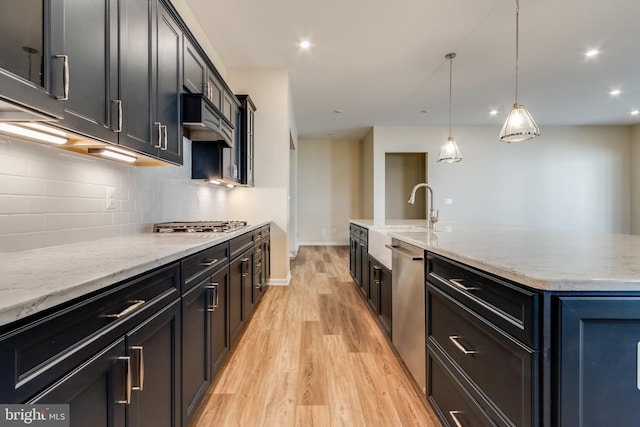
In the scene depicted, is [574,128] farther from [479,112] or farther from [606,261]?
[606,261]

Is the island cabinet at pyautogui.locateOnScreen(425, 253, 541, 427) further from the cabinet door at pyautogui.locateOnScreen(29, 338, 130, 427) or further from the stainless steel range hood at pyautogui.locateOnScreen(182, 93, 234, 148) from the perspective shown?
the stainless steel range hood at pyautogui.locateOnScreen(182, 93, 234, 148)

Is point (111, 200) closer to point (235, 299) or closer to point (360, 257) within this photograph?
point (235, 299)

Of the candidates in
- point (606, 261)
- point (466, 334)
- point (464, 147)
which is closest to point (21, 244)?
point (466, 334)

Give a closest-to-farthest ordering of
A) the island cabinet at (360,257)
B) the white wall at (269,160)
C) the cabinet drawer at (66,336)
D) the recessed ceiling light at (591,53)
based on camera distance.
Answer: the cabinet drawer at (66,336) → the island cabinet at (360,257) → the recessed ceiling light at (591,53) → the white wall at (269,160)

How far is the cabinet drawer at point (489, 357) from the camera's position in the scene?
0.83 m

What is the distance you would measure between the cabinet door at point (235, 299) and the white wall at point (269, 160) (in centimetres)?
166

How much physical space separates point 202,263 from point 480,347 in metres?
1.27

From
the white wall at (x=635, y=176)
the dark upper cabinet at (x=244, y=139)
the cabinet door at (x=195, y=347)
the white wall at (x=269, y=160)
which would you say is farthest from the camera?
the white wall at (x=635, y=176)

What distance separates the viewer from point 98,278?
75cm

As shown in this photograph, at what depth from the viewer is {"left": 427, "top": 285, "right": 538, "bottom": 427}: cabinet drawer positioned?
83 cm

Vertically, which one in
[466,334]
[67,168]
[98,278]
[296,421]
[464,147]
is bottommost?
[296,421]

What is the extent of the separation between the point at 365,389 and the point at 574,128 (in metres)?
7.96

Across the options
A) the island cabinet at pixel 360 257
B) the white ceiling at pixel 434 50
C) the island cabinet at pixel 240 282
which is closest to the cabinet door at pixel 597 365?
the island cabinet at pixel 240 282

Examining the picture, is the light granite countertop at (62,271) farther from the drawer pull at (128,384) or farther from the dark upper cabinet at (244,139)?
the dark upper cabinet at (244,139)
